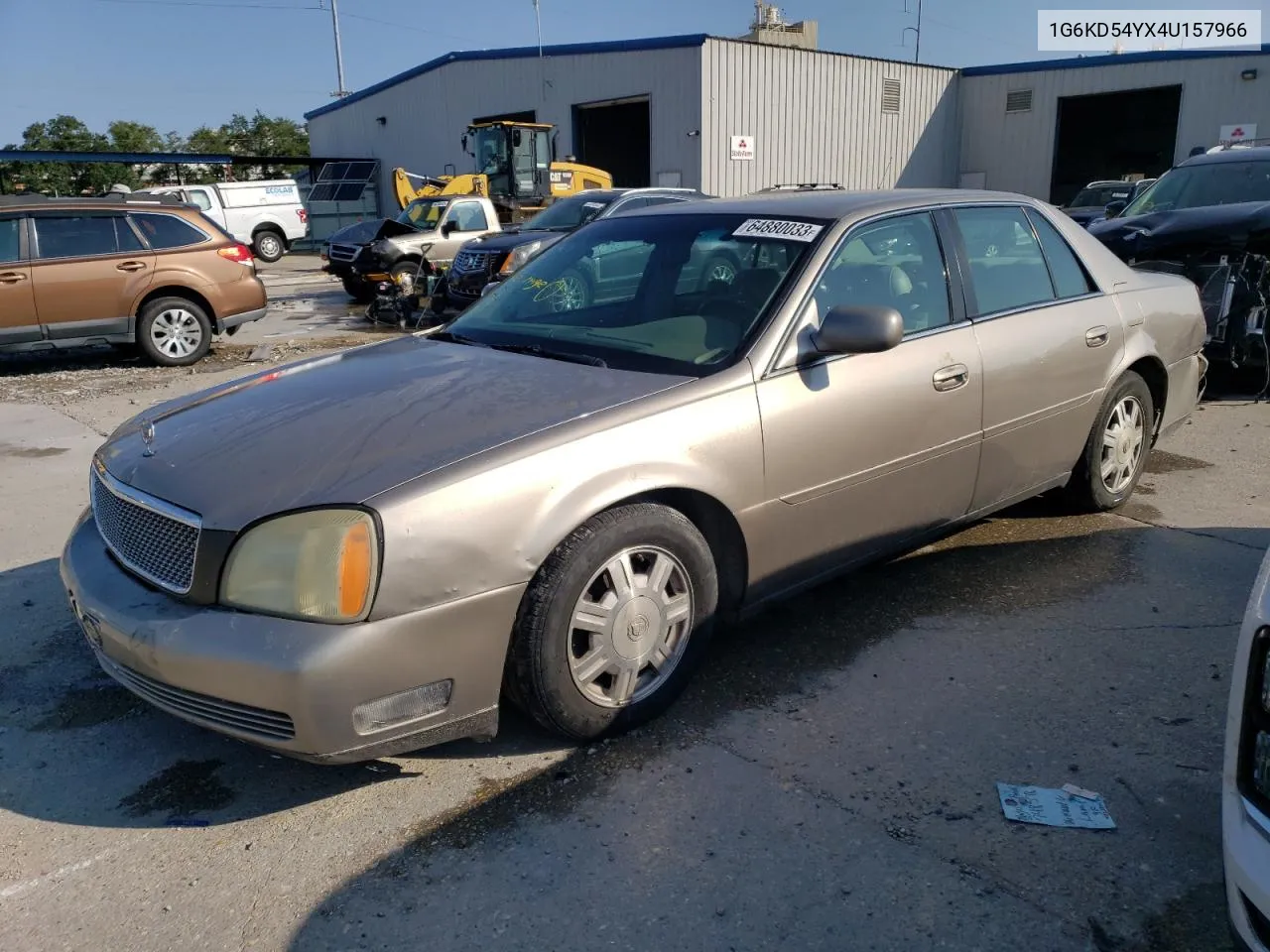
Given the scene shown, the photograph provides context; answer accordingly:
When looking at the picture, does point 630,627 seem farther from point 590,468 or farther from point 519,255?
point 519,255

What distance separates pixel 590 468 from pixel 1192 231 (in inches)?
256

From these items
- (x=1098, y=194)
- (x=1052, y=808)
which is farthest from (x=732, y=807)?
(x=1098, y=194)

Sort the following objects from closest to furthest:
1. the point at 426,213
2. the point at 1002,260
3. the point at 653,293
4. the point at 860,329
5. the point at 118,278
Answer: the point at 860,329 → the point at 653,293 → the point at 1002,260 → the point at 118,278 → the point at 426,213

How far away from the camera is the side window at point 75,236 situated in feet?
31.9

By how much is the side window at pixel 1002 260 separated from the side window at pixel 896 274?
0.21m

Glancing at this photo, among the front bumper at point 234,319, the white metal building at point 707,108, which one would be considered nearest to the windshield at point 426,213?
the front bumper at point 234,319

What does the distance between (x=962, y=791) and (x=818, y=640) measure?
1.01 metres

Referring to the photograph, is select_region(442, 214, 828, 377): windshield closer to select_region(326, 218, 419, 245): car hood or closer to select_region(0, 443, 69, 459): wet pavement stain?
select_region(0, 443, 69, 459): wet pavement stain

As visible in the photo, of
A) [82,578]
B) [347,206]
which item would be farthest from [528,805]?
[347,206]

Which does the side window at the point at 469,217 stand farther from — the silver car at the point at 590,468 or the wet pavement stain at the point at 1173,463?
the silver car at the point at 590,468

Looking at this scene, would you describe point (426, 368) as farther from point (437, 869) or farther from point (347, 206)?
point (347, 206)

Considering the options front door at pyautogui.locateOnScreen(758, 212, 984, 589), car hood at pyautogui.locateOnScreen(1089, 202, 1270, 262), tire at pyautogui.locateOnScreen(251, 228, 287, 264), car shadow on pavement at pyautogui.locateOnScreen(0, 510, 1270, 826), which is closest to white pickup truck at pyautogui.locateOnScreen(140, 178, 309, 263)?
tire at pyautogui.locateOnScreen(251, 228, 287, 264)

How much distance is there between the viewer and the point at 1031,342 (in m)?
4.16

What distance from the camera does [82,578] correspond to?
9.76 ft
